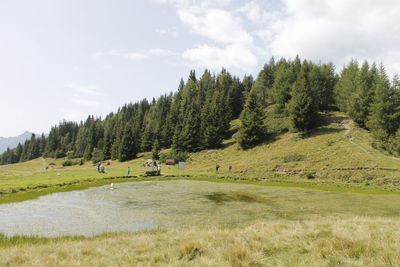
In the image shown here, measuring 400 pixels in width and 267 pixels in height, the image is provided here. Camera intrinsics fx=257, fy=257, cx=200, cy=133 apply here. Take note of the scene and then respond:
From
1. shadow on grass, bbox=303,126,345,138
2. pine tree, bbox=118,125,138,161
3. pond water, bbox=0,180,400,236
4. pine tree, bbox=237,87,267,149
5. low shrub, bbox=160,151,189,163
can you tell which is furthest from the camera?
pine tree, bbox=118,125,138,161

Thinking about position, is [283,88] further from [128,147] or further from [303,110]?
[128,147]

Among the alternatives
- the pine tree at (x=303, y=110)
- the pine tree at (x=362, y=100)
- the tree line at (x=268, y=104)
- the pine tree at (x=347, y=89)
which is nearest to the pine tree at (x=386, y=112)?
the tree line at (x=268, y=104)

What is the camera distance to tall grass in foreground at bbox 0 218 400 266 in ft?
28.0

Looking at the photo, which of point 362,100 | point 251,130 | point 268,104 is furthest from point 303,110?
point 268,104

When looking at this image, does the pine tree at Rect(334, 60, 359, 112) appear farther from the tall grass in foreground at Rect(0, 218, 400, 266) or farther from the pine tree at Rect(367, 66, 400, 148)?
the tall grass in foreground at Rect(0, 218, 400, 266)

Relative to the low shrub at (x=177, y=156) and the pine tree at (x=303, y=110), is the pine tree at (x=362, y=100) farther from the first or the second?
the low shrub at (x=177, y=156)

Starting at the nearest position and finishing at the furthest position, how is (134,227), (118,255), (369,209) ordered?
(118,255) < (134,227) < (369,209)

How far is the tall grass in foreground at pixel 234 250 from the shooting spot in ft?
28.0

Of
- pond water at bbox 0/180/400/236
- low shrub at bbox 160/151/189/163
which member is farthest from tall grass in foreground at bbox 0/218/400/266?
low shrub at bbox 160/151/189/163

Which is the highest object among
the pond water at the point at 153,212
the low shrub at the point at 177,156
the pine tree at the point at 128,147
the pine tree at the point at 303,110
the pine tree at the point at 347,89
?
the pine tree at the point at 347,89

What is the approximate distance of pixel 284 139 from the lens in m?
78.4

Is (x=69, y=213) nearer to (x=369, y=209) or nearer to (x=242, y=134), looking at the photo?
(x=369, y=209)

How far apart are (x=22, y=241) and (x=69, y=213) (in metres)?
7.69

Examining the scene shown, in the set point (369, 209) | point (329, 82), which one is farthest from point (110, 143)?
point (369, 209)
